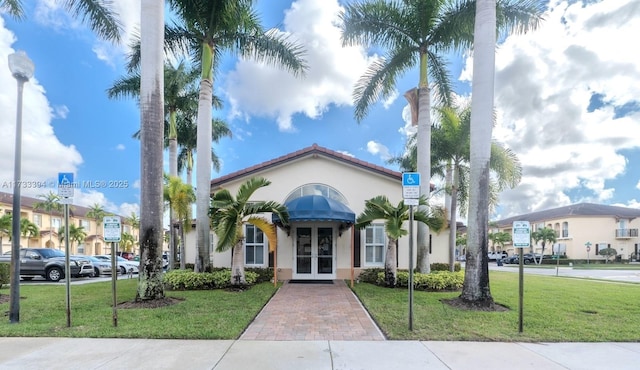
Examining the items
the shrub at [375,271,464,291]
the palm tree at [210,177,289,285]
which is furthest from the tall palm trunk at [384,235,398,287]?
the palm tree at [210,177,289,285]

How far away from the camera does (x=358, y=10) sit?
1341cm

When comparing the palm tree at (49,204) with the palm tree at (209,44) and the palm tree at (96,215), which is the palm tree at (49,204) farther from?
the palm tree at (209,44)

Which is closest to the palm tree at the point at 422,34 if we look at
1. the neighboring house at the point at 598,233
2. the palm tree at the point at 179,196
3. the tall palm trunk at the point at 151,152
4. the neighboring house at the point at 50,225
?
the tall palm trunk at the point at 151,152

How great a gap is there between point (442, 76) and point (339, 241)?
324 inches

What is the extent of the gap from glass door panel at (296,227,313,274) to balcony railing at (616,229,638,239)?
2131 inches

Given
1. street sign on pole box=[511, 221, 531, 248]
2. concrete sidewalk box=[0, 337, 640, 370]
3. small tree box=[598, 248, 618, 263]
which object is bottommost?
small tree box=[598, 248, 618, 263]

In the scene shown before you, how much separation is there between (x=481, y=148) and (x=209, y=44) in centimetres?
1049

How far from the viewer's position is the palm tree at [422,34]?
482 inches

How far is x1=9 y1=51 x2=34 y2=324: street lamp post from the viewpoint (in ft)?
24.1

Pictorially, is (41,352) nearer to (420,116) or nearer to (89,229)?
(420,116)

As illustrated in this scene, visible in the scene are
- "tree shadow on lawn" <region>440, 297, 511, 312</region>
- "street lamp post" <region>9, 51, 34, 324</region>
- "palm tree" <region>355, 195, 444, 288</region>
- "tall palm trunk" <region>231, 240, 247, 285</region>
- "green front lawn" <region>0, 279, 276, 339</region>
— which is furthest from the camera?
"tall palm trunk" <region>231, 240, 247, 285</region>

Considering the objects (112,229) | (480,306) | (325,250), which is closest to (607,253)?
(325,250)

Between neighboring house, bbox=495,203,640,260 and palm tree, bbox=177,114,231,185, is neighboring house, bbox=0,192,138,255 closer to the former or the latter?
palm tree, bbox=177,114,231,185

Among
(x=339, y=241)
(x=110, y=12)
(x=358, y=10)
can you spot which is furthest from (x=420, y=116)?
(x=110, y=12)
